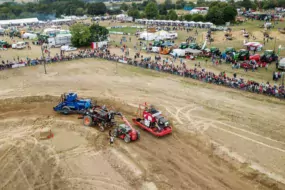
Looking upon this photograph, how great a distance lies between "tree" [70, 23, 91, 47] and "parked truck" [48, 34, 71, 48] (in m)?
2.45

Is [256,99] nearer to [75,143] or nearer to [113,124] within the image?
[113,124]

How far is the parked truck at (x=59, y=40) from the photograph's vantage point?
4991 cm

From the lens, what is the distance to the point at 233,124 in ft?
58.1

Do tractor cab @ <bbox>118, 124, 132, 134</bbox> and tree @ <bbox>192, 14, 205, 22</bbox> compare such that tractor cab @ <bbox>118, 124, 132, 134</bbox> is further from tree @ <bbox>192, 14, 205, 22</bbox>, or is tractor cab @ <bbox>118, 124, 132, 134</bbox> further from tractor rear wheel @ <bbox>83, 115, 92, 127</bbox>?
tree @ <bbox>192, 14, 205, 22</bbox>

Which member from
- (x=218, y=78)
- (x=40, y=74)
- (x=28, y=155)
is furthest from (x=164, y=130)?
(x=40, y=74)

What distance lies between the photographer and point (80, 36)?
158 ft

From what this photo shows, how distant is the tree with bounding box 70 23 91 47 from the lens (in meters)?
48.0

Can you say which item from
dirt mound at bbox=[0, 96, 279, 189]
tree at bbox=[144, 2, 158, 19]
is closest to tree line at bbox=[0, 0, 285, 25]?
tree at bbox=[144, 2, 158, 19]

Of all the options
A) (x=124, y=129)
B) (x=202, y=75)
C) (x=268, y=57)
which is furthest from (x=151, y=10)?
(x=124, y=129)

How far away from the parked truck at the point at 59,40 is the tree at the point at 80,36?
245 centimetres

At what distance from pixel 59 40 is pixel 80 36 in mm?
4975

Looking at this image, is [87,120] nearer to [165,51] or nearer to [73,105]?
[73,105]

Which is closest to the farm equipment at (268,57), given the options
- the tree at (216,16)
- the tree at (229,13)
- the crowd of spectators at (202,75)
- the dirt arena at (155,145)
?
the crowd of spectators at (202,75)

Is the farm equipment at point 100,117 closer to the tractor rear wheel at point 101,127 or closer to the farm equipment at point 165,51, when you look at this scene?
the tractor rear wheel at point 101,127
